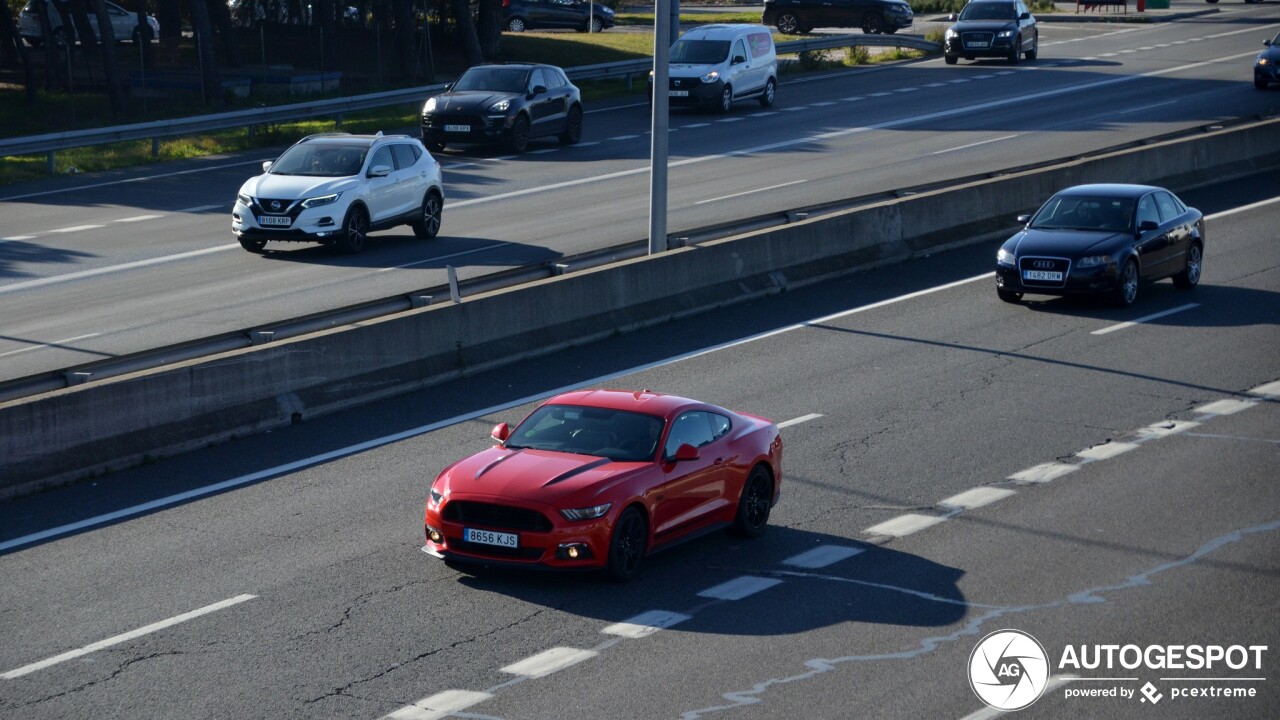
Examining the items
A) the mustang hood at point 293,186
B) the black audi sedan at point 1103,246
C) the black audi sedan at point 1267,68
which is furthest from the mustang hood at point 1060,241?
the black audi sedan at point 1267,68

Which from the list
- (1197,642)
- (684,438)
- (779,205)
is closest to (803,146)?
(779,205)

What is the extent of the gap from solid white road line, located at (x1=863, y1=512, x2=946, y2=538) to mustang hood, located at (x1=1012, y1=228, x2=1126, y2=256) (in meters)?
9.19

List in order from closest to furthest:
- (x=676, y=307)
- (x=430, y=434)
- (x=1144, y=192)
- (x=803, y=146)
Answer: (x=430, y=434) → (x=676, y=307) → (x=1144, y=192) → (x=803, y=146)

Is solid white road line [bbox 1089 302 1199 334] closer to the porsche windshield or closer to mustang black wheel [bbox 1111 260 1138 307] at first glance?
mustang black wheel [bbox 1111 260 1138 307]

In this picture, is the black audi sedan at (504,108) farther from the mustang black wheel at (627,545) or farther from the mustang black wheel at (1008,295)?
the mustang black wheel at (627,545)

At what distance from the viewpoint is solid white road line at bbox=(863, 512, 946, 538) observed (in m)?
12.2

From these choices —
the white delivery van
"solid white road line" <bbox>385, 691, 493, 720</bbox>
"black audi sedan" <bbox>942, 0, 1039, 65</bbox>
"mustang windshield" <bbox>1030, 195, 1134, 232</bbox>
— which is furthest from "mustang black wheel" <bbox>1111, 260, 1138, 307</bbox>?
"black audi sedan" <bbox>942, 0, 1039, 65</bbox>

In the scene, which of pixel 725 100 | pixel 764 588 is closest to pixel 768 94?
pixel 725 100

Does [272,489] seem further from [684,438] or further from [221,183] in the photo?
[221,183]

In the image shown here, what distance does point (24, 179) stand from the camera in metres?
31.9

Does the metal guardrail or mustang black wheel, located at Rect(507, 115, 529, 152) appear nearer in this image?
the metal guardrail

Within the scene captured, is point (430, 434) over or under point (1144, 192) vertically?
under

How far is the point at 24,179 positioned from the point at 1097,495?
25.2 metres

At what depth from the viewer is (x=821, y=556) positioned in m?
11.7
